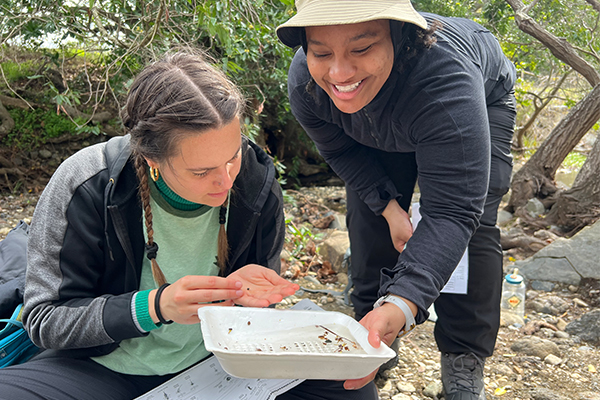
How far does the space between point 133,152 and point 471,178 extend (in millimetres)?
1093

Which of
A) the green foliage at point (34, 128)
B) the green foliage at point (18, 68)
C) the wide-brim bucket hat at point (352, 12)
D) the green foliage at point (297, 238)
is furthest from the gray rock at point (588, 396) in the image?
the green foliage at point (18, 68)

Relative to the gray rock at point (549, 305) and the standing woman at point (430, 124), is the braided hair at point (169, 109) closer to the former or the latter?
the standing woman at point (430, 124)

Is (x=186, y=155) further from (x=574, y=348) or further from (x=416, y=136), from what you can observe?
(x=574, y=348)

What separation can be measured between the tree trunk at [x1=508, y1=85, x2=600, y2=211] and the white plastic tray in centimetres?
456

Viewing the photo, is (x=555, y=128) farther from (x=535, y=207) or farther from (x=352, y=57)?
(x=352, y=57)

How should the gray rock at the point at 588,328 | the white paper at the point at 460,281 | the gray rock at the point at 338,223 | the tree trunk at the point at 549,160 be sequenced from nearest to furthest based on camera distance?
the white paper at the point at 460,281 → the gray rock at the point at 588,328 → the tree trunk at the point at 549,160 → the gray rock at the point at 338,223

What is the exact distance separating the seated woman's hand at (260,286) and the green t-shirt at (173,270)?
8.4 inches

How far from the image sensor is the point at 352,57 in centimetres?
153

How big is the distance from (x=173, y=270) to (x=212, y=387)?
42 cm

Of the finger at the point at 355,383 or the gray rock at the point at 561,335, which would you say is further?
the gray rock at the point at 561,335

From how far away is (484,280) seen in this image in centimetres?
196

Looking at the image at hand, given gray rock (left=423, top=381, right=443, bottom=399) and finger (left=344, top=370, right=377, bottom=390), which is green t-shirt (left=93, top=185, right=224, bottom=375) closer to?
finger (left=344, top=370, right=377, bottom=390)

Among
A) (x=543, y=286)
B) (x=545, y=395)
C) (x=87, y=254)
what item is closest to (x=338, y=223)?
(x=543, y=286)

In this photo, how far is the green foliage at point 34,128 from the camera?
5.34 metres
